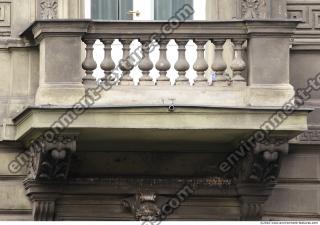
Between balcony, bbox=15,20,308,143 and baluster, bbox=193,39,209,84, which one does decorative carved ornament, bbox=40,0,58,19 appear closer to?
balcony, bbox=15,20,308,143

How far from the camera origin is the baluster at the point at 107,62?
1458 centimetres

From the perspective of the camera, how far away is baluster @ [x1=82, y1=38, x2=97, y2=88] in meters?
14.6

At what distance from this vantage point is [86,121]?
1420 centimetres

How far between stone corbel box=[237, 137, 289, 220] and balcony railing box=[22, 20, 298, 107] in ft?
1.62

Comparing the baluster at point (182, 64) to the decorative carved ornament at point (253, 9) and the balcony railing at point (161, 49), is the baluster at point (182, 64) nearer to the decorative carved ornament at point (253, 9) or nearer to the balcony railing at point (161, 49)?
the balcony railing at point (161, 49)

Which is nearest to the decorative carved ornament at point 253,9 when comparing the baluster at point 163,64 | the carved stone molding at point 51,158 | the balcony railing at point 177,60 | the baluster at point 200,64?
the balcony railing at point 177,60

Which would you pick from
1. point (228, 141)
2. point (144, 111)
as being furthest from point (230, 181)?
point (144, 111)

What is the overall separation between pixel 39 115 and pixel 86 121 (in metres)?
0.48

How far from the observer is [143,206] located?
15148 mm

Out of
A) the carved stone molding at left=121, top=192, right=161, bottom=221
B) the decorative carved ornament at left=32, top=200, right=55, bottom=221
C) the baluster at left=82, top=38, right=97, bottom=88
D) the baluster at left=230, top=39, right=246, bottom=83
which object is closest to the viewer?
the baluster at left=82, top=38, right=97, bottom=88

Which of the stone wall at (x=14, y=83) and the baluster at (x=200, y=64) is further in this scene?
the stone wall at (x=14, y=83)

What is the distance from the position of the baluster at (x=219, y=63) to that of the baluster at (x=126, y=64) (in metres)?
0.87

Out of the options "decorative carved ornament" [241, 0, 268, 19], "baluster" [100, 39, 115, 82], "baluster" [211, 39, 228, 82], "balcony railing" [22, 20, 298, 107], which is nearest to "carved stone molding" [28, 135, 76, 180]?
"balcony railing" [22, 20, 298, 107]

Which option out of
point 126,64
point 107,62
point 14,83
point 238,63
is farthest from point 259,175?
point 14,83
